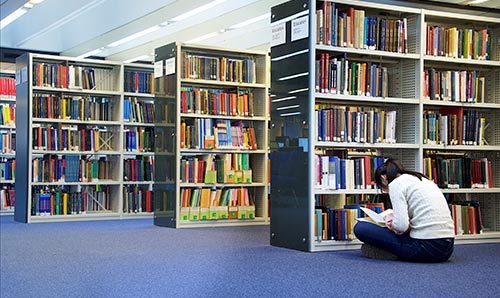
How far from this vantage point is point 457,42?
7.46m

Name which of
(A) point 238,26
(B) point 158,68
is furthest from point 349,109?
(A) point 238,26

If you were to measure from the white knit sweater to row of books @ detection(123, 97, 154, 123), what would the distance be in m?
6.05

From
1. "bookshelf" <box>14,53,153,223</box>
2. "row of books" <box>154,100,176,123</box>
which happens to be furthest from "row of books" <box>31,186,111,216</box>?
"row of books" <box>154,100,176,123</box>

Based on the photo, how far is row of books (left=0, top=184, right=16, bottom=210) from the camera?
11844 mm

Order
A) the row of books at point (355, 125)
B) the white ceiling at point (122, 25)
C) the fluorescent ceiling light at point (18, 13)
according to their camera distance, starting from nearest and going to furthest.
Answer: the row of books at point (355, 125) → the fluorescent ceiling light at point (18, 13) → the white ceiling at point (122, 25)

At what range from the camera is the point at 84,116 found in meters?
10.6

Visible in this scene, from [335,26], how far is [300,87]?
27.9 inches

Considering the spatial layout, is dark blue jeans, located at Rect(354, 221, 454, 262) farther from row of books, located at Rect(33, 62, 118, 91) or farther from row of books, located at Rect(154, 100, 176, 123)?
row of books, located at Rect(33, 62, 118, 91)

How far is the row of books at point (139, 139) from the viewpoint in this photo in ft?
36.0

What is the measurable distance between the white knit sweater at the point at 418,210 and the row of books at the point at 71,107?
615 cm

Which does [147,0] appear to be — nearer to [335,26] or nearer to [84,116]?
[84,116]

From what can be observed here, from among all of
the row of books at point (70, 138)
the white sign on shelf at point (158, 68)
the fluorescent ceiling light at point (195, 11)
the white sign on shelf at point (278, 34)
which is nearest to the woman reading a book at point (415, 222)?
the white sign on shelf at point (278, 34)

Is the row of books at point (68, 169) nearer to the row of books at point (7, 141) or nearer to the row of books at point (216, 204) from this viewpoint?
the row of books at point (7, 141)

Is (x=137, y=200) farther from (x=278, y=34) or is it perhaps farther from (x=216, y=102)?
(x=278, y=34)
